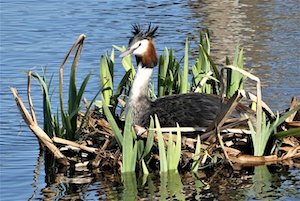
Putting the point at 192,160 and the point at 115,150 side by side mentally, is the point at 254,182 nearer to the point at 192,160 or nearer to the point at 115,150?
the point at 192,160

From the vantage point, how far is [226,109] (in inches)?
327

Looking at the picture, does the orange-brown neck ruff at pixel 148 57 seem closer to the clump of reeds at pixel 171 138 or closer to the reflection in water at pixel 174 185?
the clump of reeds at pixel 171 138

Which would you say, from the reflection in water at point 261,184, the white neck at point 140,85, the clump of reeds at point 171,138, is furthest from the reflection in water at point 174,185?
the white neck at point 140,85

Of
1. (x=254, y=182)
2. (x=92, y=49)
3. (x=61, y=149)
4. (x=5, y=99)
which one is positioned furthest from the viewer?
(x=92, y=49)

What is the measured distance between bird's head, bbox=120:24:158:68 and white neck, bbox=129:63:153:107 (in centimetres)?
6

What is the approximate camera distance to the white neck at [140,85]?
917 centimetres

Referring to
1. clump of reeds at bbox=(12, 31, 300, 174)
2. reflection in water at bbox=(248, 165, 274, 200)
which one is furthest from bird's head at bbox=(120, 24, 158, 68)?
reflection in water at bbox=(248, 165, 274, 200)

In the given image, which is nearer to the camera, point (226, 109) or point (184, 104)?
point (226, 109)

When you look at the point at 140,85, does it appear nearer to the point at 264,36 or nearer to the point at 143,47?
the point at 143,47

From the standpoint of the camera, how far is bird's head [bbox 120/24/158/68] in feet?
29.9

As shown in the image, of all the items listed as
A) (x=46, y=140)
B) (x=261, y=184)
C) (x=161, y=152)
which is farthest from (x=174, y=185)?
(x=46, y=140)

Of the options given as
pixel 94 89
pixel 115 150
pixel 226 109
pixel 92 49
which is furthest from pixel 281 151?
pixel 92 49

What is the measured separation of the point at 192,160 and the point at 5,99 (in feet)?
12.6

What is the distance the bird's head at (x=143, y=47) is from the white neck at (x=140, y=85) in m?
0.06
